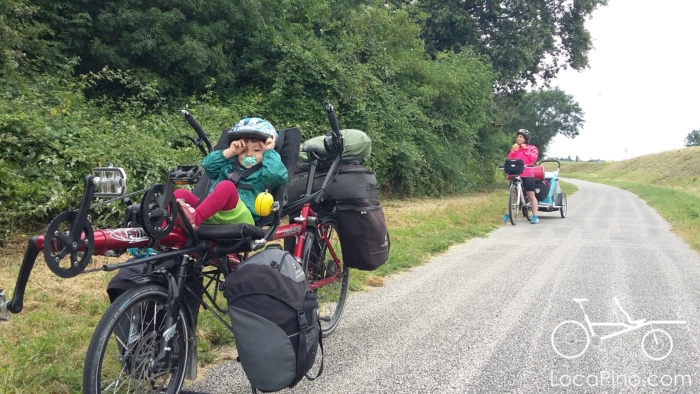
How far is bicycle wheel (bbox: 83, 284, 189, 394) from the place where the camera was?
8.31 ft

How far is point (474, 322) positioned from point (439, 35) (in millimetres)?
22585

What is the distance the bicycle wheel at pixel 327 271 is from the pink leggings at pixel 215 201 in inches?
44.7

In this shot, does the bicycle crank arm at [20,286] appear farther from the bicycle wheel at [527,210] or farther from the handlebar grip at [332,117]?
the bicycle wheel at [527,210]

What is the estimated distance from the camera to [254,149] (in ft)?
11.7

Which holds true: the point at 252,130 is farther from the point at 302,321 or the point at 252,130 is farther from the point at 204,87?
the point at 204,87

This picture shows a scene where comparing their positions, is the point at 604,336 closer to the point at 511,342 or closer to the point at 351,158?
the point at 511,342

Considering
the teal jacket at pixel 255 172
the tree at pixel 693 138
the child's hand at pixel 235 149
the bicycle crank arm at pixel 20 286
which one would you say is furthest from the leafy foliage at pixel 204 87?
the tree at pixel 693 138

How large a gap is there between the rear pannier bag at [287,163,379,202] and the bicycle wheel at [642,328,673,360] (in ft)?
7.70

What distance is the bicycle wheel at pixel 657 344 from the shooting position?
395cm

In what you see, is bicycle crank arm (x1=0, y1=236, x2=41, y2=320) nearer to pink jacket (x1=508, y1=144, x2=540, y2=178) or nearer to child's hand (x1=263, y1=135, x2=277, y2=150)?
child's hand (x1=263, y1=135, x2=277, y2=150)

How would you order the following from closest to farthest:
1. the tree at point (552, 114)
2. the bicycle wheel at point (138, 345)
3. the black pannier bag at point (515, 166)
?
1. the bicycle wheel at point (138, 345)
2. the black pannier bag at point (515, 166)
3. the tree at point (552, 114)

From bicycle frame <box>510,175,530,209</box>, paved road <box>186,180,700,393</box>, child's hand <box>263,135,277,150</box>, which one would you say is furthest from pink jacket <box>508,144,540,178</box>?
child's hand <box>263,135,277,150</box>

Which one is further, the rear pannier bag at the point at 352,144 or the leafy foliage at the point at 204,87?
the leafy foliage at the point at 204,87

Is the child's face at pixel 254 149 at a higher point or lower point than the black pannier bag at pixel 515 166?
higher
